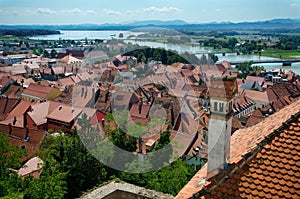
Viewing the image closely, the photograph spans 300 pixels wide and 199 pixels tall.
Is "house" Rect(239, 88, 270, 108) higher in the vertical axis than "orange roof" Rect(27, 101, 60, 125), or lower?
lower

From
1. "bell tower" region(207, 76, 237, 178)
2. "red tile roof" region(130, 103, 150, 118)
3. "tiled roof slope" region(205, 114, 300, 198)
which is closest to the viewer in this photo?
"tiled roof slope" region(205, 114, 300, 198)

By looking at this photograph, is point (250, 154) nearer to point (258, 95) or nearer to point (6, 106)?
point (6, 106)

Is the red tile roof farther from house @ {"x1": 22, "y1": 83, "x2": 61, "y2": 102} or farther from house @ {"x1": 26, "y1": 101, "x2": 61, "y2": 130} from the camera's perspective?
house @ {"x1": 22, "y1": 83, "x2": 61, "y2": 102}

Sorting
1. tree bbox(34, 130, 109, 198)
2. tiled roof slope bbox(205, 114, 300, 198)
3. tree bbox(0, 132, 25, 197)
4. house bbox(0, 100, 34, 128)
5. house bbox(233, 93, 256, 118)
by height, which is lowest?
house bbox(233, 93, 256, 118)

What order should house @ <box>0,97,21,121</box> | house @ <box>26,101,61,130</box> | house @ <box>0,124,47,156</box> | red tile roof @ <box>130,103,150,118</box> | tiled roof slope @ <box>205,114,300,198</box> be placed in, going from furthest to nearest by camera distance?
house @ <box>0,97,21,121</box> < house @ <box>26,101,61,130</box> < red tile roof @ <box>130,103,150,118</box> < house @ <box>0,124,47,156</box> < tiled roof slope @ <box>205,114,300,198</box>

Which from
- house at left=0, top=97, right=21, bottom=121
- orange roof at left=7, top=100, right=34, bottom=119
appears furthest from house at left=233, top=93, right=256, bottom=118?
house at left=0, top=97, right=21, bottom=121

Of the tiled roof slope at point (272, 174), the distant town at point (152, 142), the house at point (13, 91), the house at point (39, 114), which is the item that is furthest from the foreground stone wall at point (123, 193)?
the house at point (13, 91)

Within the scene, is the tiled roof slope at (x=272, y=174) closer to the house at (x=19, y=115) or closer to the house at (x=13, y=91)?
the house at (x=19, y=115)
